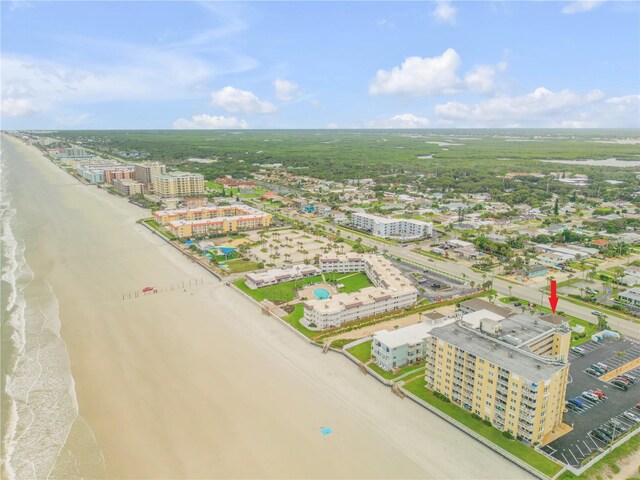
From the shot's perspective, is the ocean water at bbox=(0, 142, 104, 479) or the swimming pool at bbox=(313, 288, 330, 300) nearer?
the ocean water at bbox=(0, 142, 104, 479)

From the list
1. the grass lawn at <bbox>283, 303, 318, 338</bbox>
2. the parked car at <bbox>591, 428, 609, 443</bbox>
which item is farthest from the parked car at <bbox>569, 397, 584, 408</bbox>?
the grass lawn at <bbox>283, 303, 318, 338</bbox>

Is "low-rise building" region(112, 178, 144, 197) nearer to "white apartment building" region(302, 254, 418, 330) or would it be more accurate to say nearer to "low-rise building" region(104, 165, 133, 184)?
"low-rise building" region(104, 165, 133, 184)

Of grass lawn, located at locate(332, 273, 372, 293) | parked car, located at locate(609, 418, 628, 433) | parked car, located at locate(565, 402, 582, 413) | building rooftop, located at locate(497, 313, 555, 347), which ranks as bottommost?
parked car, located at locate(565, 402, 582, 413)

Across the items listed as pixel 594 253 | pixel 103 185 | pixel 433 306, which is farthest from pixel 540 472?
pixel 103 185

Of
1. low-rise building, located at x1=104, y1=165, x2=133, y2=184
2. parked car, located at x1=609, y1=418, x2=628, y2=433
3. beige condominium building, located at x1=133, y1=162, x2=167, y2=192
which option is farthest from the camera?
low-rise building, located at x1=104, y1=165, x2=133, y2=184

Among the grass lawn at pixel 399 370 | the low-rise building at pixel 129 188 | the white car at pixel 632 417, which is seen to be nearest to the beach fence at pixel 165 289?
the grass lawn at pixel 399 370

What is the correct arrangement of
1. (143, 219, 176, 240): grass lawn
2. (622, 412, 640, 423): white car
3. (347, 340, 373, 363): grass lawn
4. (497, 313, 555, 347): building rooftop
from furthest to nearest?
(143, 219, 176, 240): grass lawn → (347, 340, 373, 363): grass lawn → (497, 313, 555, 347): building rooftop → (622, 412, 640, 423): white car

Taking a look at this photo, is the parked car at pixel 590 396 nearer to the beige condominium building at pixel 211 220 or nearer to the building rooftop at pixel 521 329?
the building rooftop at pixel 521 329
